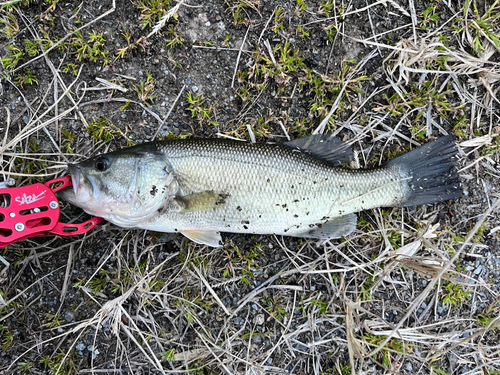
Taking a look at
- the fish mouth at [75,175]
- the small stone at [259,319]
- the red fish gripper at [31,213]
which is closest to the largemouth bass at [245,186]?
the fish mouth at [75,175]

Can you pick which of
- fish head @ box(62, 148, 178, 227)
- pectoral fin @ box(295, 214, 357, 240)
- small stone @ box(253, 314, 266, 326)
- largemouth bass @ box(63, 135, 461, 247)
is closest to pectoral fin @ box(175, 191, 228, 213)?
largemouth bass @ box(63, 135, 461, 247)

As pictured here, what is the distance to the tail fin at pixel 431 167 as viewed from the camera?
3238 millimetres

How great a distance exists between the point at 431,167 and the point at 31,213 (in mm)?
3614

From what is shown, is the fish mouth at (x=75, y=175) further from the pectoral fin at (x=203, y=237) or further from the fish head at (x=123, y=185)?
the pectoral fin at (x=203, y=237)

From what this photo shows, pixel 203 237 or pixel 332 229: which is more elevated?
pixel 203 237

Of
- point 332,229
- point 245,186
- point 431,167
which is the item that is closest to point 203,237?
point 245,186

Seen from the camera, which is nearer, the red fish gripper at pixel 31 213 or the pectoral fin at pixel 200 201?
the red fish gripper at pixel 31 213

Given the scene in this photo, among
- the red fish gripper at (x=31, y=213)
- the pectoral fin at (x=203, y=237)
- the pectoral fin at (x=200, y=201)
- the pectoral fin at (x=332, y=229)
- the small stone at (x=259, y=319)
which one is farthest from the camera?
the small stone at (x=259, y=319)

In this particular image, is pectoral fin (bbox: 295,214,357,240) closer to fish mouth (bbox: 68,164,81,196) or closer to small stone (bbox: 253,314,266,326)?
small stone (bbox: 253,314,266,326)

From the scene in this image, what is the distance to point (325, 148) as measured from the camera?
3.21 metres

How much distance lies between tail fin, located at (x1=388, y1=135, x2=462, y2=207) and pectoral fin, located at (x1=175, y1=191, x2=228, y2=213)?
1696 mm

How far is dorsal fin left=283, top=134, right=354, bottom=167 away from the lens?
3.20 meters

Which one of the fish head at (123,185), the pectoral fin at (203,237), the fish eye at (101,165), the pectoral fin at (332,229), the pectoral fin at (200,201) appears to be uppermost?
the fish eye at (101,165)

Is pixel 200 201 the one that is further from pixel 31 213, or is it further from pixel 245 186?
pixel 31 213
